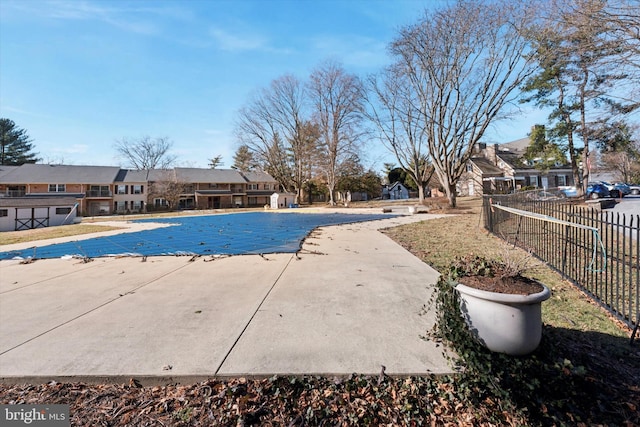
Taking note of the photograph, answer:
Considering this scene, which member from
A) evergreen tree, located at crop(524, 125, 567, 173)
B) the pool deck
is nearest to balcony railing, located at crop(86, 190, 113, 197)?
the pool deck

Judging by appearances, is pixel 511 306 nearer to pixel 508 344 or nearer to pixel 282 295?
pixel 508 344

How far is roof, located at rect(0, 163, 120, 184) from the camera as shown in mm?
33397

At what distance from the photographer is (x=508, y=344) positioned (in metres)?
2.03

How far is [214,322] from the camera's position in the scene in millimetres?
3203

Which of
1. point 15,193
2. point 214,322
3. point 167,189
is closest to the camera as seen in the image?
point 214,322

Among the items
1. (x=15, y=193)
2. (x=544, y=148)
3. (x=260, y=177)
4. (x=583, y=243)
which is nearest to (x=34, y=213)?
(x=15, y=193)

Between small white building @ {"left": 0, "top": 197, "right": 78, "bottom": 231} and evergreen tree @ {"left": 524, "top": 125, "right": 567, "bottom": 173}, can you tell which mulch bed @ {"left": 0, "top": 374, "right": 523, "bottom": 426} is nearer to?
evergreen tree @ {"left": 524, "top": 125, "right": 567, "bottom": 173}

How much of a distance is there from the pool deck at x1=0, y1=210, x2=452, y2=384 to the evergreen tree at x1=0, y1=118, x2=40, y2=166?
5530cm

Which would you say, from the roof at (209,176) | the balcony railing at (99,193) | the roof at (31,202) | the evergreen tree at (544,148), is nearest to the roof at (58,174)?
the balcony railing at (99,193)

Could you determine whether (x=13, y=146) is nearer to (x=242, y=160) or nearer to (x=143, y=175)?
(x=143, y=175)

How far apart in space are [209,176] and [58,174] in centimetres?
1783

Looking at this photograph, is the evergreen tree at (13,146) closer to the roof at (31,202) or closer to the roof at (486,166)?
the roof at (31,202)

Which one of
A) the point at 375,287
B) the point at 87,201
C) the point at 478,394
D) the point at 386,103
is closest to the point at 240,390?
the point at 478,394

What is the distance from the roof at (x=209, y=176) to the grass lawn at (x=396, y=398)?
4487 cm
